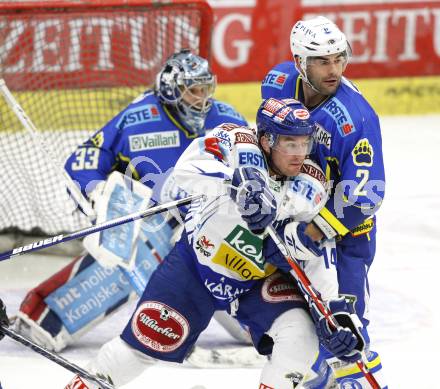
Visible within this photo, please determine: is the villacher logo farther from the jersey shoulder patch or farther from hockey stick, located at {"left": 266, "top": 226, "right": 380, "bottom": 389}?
the jersey shoulder patch

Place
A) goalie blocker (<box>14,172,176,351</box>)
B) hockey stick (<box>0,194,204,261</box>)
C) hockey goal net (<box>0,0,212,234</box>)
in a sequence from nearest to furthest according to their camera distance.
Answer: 1. hockey stick (<box>0,194,204,261</box>)
2. goalie blocker (<box>14,172,176,351</box>)
3. hockey goal net (<box>0,0,212,234</box>)

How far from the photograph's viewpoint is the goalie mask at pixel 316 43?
357cm

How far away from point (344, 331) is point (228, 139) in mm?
658

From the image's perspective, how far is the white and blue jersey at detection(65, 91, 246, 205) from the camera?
4.54 metres

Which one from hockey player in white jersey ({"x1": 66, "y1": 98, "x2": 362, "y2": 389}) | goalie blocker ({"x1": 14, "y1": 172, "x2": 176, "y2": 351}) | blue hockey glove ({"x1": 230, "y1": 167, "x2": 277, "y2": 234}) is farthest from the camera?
goalie blocker ({"x1": 14, "y1": 172, "x2": 176, "y2": 351})

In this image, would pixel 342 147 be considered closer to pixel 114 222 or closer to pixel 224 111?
pixel 114 222

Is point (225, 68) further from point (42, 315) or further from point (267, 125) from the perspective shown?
point (267, 125)

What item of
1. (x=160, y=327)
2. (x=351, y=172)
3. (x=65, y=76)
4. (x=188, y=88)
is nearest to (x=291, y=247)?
(x=351, y=172)

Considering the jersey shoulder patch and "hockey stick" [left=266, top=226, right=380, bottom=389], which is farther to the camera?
the jersey shoulder patch

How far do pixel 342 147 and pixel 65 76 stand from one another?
3.08m

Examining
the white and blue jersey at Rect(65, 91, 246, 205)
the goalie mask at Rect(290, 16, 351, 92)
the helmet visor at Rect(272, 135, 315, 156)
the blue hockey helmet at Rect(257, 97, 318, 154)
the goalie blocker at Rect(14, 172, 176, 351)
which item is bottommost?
the goalie blocker at Rect(14, 172, 176, 351)

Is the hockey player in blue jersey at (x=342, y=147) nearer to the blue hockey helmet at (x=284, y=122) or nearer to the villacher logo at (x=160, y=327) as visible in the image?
the blue hockey helmet at (x=284, y=122)

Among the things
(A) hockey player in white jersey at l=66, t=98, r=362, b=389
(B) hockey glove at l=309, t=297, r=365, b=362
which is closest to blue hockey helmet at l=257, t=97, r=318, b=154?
(A) hockey player in white jersey at l=66, t=98, r=362, b=389

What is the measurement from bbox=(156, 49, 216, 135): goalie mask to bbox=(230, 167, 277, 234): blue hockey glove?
1.48 m
